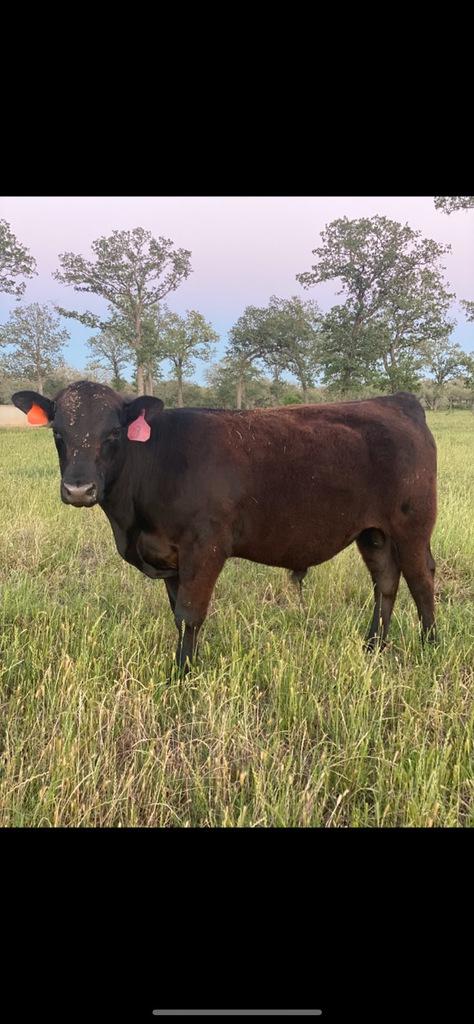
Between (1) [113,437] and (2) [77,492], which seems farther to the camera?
(1) [113,437]

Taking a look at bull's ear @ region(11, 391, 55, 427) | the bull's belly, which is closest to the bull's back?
the bull's belly

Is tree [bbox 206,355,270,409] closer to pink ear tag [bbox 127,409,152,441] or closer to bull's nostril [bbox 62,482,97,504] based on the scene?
pink ear tag [bbox 127,409,152,441]

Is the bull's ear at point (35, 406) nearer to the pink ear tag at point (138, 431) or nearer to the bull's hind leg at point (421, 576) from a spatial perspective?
the pink ear tag at point (138, 431)

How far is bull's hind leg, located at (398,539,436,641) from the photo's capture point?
3516 millimetres

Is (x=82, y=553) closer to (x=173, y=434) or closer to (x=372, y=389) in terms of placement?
(x=173, y=434)

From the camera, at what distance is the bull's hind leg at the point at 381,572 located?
375cm

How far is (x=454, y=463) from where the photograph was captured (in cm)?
883

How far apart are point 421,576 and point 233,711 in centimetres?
177

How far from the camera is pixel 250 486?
313cm

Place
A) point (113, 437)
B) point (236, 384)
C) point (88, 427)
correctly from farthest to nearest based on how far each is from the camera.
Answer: point (236, 384) → point (113, 437) → point (88, 427)

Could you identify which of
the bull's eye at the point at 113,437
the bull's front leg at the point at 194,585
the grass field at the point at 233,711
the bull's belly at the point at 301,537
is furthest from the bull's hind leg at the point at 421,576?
the bull's eye at the point at 113,437

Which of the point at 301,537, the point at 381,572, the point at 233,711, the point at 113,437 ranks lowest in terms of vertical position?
the point at 233,711

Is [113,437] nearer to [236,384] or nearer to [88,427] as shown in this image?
[88,427]

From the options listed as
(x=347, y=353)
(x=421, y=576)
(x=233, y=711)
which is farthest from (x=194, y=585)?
(x=347, y=353)
